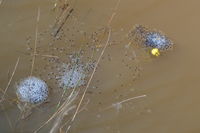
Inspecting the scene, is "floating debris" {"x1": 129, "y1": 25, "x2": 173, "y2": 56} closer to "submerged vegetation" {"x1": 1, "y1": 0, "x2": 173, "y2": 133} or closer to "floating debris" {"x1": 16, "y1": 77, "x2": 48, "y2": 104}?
"submerged vegetation" {"x1": 1, "y1": 0, "x2": 173, "y2": 133}

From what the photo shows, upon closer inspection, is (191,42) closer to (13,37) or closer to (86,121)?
(86,121)

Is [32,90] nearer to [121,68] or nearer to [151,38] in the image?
[121,68]

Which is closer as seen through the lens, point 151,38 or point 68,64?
point 68,64

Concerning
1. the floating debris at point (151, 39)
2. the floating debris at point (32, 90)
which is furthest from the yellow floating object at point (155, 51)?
the floating debris at point (32, 90)

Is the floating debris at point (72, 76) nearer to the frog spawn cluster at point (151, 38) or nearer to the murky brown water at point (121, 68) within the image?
the murky brown water at point (121, 68)

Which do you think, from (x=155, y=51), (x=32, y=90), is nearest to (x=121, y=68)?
→ (x=155, y=51)

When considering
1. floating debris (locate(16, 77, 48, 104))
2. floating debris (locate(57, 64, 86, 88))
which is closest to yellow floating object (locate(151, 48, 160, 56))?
floating debris (locate(57, 64, 86, 88))
